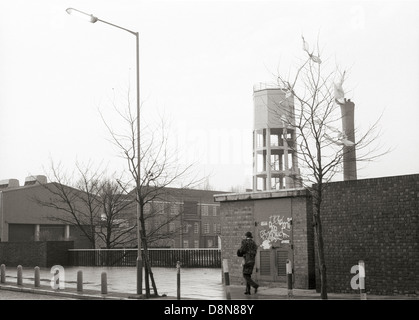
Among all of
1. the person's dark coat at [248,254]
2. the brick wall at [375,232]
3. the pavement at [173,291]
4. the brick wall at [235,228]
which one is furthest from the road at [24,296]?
the brick wall at [375,232]

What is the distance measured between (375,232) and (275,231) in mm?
3442

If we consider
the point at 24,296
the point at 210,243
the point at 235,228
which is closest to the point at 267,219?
the point at 235,228

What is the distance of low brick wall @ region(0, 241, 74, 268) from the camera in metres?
33.6

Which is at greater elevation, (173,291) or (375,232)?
(375,232)

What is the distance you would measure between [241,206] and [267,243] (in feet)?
5.44

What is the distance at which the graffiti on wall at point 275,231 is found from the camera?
697 inches

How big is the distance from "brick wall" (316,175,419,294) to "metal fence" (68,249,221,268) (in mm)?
12839

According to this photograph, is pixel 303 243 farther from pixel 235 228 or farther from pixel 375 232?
pixel 235 228

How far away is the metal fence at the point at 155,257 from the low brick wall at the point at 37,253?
2.01 ft

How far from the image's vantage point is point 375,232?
15617mm

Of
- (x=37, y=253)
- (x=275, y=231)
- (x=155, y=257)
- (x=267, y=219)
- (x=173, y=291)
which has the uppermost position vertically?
(x=267, y=219)

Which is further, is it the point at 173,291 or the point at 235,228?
the point at 235,228
